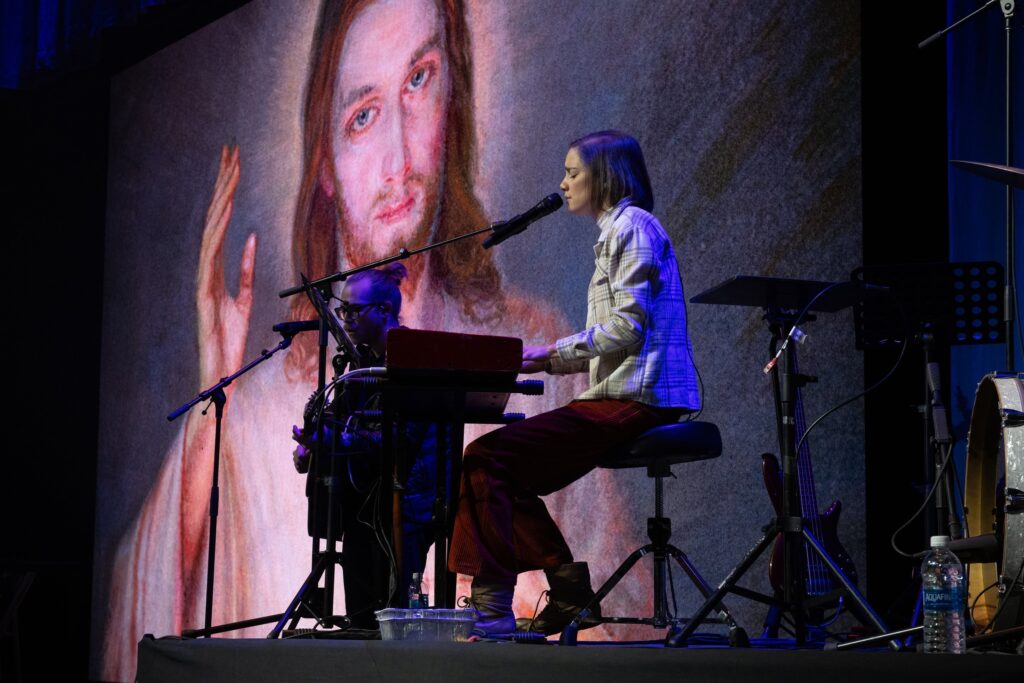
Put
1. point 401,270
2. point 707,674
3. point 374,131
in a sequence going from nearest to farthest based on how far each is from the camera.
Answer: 1. point 707,674
2. point 401,270
3. point 374,131

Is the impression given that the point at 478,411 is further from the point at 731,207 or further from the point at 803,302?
the point at 731,207

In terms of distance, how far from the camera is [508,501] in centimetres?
293

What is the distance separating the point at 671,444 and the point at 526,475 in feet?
1.29

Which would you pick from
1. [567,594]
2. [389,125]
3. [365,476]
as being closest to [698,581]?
[567,594]

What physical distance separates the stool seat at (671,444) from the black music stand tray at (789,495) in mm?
212

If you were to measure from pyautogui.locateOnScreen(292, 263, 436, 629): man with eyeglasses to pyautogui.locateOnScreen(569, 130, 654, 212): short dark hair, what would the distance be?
1035mm

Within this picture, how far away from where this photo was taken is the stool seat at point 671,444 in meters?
2.99

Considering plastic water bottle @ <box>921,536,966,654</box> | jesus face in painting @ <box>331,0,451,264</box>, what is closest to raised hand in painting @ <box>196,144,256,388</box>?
jesus face in painting @ <box>331,0,451,264</box>

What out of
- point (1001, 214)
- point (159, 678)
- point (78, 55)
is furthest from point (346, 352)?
point (78, 55)

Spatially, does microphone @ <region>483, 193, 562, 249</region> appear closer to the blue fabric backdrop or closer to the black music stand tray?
the black music stand tray

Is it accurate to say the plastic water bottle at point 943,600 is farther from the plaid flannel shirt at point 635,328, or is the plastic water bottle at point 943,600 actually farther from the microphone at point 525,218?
the microphone at point 525,218

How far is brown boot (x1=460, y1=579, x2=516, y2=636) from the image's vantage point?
2.85 m

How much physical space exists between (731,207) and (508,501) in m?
1.95

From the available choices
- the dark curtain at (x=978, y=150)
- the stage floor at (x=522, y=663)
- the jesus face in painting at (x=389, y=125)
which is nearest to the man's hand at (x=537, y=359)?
the stage floor at (x=522, y=663)
